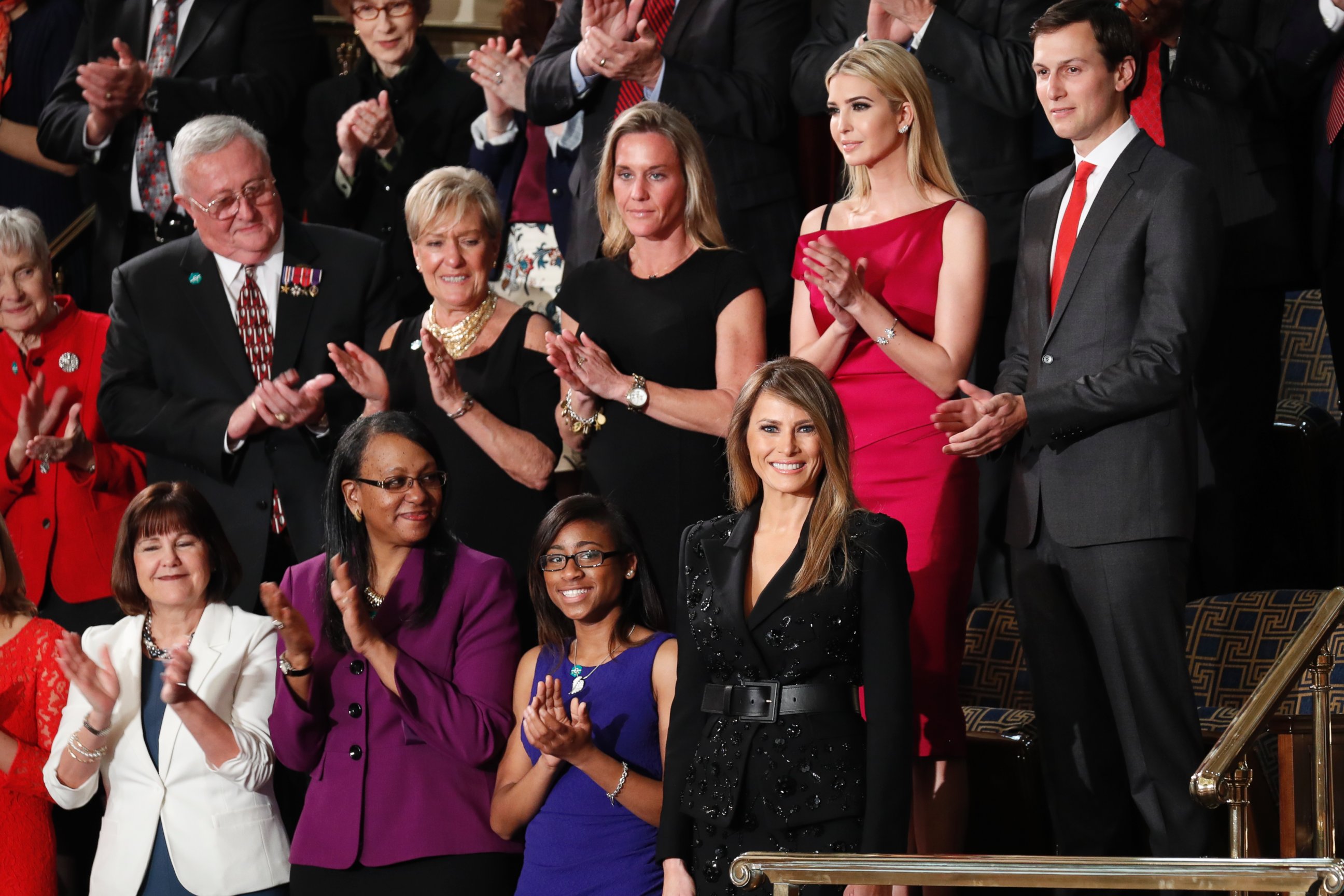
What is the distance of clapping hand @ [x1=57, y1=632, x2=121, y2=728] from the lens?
3.55 meters

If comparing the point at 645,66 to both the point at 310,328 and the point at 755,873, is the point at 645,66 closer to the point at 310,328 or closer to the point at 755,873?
the point at 310,328

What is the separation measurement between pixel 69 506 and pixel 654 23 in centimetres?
208

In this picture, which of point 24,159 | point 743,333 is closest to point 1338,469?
point 743,333

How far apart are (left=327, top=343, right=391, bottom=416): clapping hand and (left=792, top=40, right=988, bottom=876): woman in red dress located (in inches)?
39.9

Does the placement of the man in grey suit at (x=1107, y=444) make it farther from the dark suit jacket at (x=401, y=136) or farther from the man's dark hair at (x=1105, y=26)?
the dark suit jacket at (x=401, y=136)

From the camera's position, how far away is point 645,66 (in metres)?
4.38

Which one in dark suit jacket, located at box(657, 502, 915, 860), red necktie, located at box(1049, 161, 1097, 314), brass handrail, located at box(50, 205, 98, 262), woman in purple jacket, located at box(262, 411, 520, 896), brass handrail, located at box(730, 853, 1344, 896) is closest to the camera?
brass handrail, located at box(730, 853, 1344, 896)

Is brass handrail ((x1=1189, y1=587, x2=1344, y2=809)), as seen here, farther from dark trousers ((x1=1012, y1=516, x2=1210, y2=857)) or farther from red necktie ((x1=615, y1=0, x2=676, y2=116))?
red necktie ((x1=615, y1=0, x2=676, y2=116))

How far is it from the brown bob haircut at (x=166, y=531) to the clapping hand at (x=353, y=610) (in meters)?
0.55

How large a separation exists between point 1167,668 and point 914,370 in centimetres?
76

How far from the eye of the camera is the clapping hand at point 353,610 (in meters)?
3.26

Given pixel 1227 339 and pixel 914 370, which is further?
pixel 1227 339

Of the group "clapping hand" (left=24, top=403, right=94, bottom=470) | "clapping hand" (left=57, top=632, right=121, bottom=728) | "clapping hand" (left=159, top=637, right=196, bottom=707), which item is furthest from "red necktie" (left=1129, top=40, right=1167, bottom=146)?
"clapping hand" (left=24, top=403, right=94, bottom=470)

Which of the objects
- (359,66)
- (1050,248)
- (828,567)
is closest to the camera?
(828,567)
